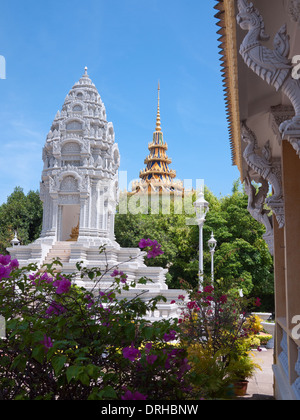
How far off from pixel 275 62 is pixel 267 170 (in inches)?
114

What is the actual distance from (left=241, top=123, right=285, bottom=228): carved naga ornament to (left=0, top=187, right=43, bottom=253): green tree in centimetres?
3269

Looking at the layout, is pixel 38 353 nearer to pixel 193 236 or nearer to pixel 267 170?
pixel 267 170

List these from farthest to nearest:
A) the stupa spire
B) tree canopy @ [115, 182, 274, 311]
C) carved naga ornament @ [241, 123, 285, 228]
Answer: the stupa spire, tree canopy @ [115, 182, 274, 311], carved naga ornament @ [241, 123, 285, 228]

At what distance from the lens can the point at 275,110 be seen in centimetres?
575

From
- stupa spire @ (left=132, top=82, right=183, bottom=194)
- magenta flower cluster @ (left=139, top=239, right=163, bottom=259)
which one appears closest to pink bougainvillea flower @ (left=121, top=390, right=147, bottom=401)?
magenta flower cluster @ (left=139, top=239, right=163, bottom=259)

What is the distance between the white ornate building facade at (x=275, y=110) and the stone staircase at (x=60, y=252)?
16.0 meters

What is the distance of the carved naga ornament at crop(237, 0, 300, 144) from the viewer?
2.60 m

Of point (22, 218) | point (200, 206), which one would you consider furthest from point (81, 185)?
point (22, 218)

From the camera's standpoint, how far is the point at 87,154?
78.6ft

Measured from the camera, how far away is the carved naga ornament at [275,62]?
8.53 ft

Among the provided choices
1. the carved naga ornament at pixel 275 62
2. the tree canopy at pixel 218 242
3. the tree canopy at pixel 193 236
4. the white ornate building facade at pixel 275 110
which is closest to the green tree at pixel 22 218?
the tree canopy at pixel 193 236

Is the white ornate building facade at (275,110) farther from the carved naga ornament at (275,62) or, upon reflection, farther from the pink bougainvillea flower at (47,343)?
the pink bougainvillea flower at (47,343)

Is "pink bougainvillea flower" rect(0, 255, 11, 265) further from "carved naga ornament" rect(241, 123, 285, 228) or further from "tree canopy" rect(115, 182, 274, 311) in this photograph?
"tree canopy" rect(115, 182, 274, 311)
